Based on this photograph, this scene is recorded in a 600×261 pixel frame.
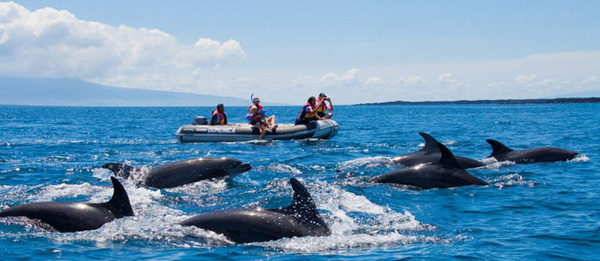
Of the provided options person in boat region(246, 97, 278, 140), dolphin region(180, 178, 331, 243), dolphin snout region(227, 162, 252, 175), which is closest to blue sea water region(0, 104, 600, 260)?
dolphin region(180, 178, 331, 243)

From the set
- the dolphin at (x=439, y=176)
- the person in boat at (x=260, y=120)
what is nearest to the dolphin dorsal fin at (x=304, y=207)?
the dolphin at (x=439, y=176)

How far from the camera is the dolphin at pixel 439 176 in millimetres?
12789

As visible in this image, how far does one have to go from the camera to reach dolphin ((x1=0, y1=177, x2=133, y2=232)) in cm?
887

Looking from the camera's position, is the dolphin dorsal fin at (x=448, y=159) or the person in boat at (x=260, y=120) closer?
the dolphin dorsal fin at (x=448, y=159)

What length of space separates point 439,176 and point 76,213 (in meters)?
7.12

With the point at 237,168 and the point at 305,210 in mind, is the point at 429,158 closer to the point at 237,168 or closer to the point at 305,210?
the point at 237,168

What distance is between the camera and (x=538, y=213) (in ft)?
34.8

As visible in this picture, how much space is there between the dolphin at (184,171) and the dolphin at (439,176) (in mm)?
3444

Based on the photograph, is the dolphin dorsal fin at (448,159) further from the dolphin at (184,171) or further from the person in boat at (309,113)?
the person in boat at (309,113)

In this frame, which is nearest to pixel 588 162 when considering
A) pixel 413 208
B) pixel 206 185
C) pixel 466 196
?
pixel 466 196

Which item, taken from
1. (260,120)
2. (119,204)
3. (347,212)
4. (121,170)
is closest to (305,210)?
(347,212)

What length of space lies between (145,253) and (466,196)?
644 centimetres

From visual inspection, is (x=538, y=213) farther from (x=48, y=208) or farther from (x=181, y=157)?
(x=181, y=157)

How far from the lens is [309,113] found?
2862 centimetres
